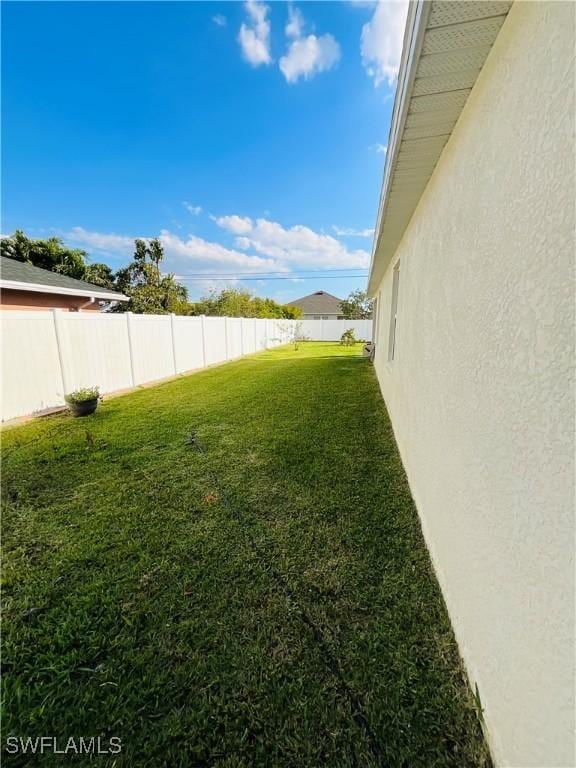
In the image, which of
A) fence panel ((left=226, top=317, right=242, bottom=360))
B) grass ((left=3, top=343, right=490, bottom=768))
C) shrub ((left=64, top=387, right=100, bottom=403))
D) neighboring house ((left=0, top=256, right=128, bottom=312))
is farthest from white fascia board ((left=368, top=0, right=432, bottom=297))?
fence panel ((left=226, top=317, right=242, bottom=360))

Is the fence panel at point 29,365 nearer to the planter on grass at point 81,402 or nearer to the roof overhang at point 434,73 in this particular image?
the planter on grass at point 81,402

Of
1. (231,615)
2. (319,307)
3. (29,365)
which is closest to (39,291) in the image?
(29,365)

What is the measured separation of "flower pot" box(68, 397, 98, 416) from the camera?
18.8ft

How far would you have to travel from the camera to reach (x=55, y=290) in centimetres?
887

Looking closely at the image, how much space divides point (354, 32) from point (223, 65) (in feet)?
20.5

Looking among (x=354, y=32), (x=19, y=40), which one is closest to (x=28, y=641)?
(x=354, y=32)

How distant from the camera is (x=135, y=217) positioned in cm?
2430

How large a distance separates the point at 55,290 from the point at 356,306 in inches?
962

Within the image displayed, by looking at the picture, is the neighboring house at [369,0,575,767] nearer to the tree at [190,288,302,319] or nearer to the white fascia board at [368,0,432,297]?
the white fascia board at [368,0,432,297]

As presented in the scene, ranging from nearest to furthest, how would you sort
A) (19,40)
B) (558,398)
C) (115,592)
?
(558,398) < (115,592) < (19,40)

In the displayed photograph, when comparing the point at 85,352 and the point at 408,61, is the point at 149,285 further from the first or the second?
the point at 408,61

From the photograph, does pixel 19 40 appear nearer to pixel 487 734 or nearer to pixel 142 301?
pixel 487 734

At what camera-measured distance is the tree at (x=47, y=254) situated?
20500 mm

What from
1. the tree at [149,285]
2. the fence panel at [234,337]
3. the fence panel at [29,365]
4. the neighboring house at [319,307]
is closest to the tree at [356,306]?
the neighboring house at [319,307]
